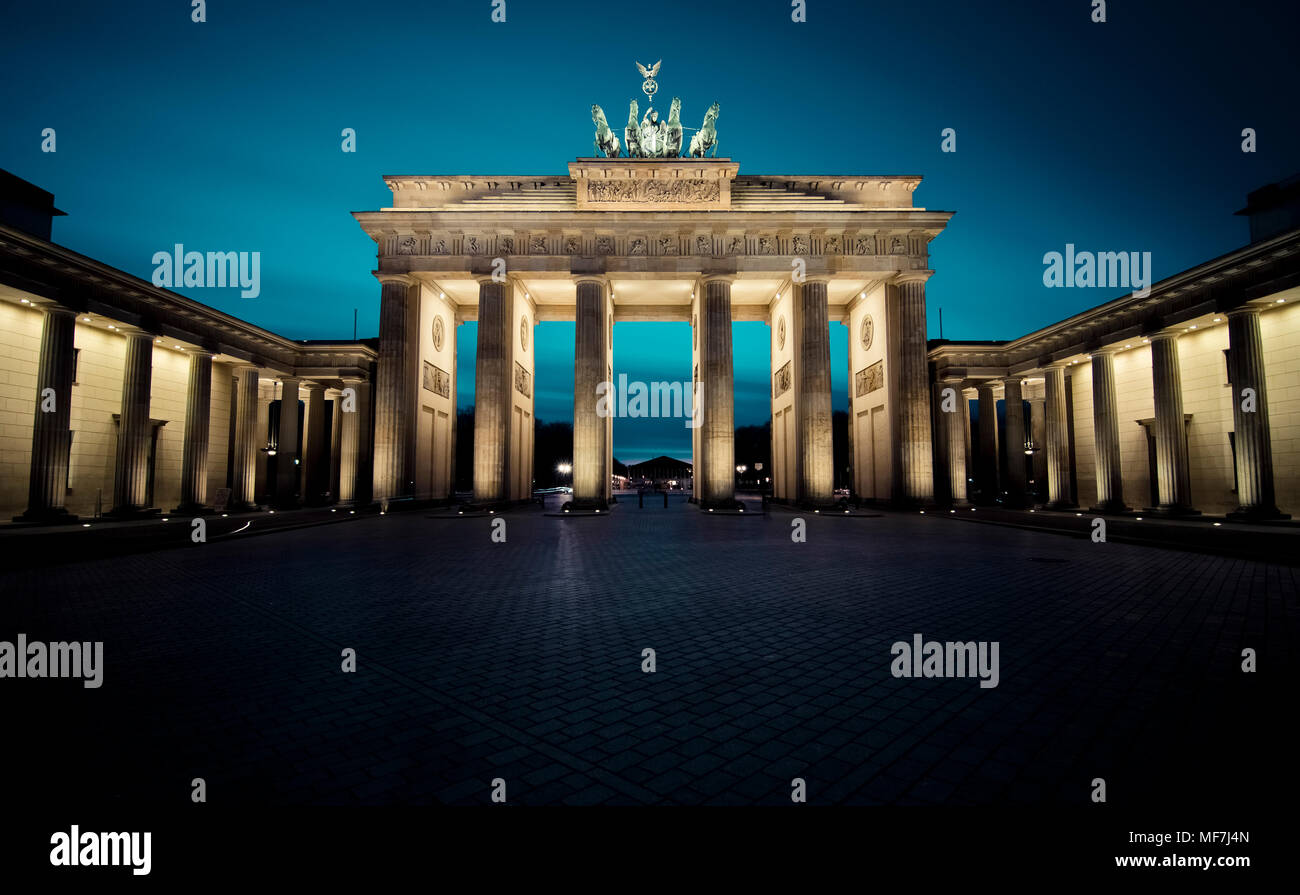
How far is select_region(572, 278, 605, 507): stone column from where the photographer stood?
27.1 metres

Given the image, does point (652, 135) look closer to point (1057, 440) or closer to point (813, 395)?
point (813, 395)

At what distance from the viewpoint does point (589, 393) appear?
27.6m

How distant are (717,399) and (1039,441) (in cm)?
2431

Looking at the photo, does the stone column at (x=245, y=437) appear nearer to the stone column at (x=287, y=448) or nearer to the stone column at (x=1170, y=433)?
the stone column at (x=287, y=448)

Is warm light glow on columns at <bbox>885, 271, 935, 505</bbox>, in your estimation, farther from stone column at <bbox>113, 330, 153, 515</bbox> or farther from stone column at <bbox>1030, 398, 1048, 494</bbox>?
stone column at <bbox>113, 330, 153, 515</bbox>

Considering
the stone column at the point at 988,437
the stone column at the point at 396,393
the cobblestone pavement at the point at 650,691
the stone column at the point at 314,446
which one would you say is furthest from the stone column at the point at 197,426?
the stone column at the point at 988,437

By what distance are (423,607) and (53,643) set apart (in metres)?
3.59

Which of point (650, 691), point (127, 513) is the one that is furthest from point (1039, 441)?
point (127, 513)

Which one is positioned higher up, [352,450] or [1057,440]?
[1057,440]

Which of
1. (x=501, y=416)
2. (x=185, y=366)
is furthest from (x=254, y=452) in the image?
(x=501, y=416)

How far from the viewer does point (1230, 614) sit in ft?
21.5

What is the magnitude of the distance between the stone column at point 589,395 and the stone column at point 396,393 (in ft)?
29.9
